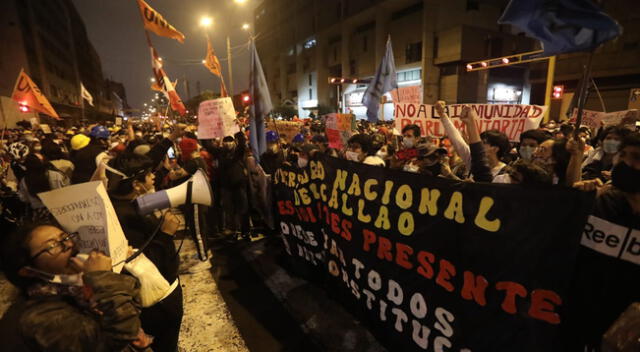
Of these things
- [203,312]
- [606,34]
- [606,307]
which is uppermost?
[606,34]

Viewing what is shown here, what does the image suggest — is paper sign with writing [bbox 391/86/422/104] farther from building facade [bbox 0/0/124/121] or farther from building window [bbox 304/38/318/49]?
building window [bbox 304/38/318/49]

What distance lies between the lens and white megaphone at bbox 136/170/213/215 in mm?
2229

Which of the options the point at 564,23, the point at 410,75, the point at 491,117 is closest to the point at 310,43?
the point at 410,75

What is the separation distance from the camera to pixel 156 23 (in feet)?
22.2

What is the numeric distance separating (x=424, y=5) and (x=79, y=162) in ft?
117

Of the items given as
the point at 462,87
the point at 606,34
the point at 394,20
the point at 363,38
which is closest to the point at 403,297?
the point at 606,34

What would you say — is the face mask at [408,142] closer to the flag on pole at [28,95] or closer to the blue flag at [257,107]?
the blue flag at [257,107]

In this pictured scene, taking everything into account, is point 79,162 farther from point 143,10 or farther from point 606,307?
point 606,307

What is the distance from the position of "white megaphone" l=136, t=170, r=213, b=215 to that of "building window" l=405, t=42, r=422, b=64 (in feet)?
120

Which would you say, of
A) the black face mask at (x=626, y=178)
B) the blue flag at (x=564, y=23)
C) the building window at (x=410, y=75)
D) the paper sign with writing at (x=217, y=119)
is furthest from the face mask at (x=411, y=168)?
the building window at (x=410, y=75)

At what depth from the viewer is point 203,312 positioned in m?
4.04

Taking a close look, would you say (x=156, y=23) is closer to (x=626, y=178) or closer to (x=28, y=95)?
(x=28, y=95)

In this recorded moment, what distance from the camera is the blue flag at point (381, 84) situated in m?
6.72

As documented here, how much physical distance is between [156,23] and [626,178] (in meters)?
7.87
